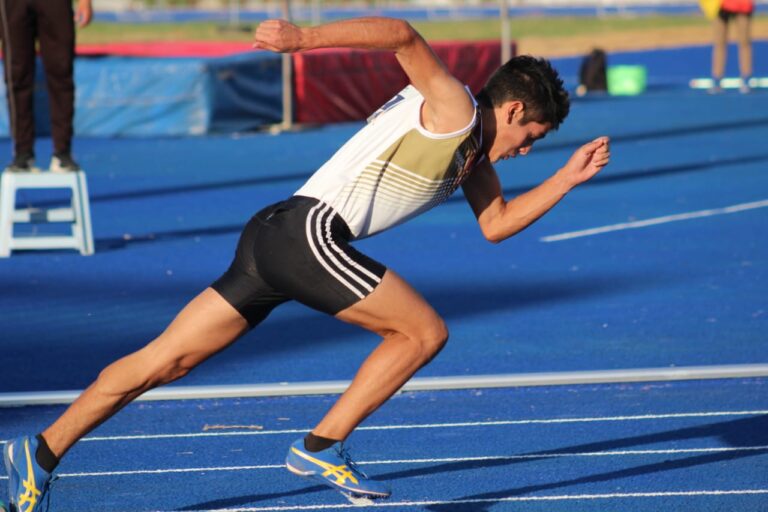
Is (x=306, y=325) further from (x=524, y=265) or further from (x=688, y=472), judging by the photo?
(x=688, y=472)

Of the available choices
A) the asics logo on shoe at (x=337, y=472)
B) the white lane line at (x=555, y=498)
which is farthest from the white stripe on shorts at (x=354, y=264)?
the white lane line at (x=555, y=498)

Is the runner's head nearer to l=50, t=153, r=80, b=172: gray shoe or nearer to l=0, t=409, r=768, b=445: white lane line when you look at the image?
l=0, t=409, r=768, b=445: white lane line

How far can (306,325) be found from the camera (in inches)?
340

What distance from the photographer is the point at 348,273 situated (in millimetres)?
4648

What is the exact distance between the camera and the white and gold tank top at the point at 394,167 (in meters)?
4.61

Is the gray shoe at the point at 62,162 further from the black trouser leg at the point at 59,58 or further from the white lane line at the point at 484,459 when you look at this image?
the white lane line at the point at 484,459

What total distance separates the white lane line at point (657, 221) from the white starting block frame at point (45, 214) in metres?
3.57

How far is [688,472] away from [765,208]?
8.32 metres

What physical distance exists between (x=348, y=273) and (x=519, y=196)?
2.73 feet

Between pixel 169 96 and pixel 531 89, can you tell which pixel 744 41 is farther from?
pixel 531 89

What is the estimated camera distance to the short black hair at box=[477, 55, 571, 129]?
15.6 feet

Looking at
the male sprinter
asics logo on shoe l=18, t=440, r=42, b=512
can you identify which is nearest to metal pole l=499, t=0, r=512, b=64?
the male sprinter

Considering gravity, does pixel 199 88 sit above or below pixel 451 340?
below

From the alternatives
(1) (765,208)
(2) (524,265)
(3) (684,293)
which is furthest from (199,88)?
(3) (684,293)
